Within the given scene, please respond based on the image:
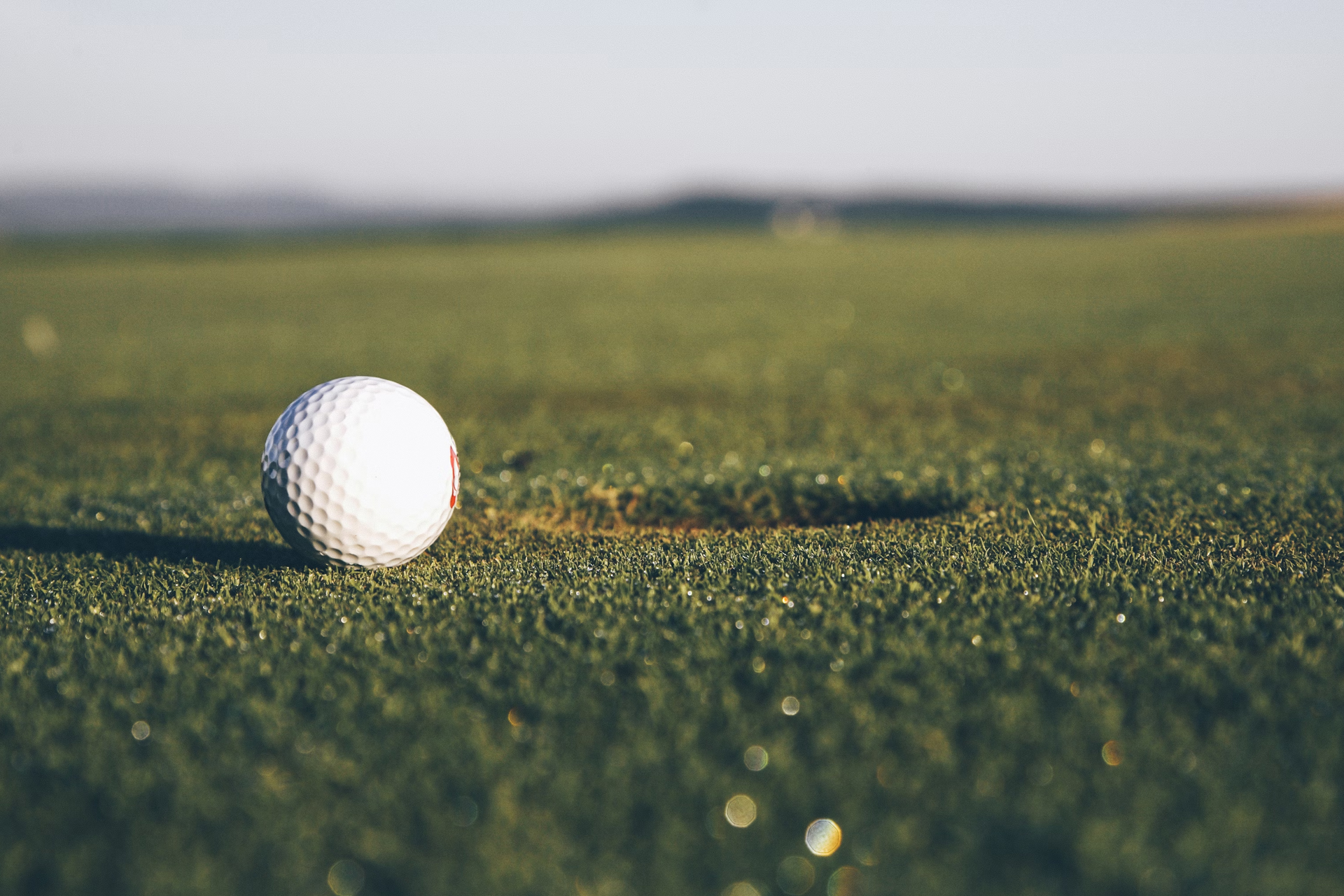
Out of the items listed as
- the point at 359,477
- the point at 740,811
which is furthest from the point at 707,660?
the point at 359,477

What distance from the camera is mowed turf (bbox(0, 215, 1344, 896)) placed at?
1831 mm

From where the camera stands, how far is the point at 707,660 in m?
2.60

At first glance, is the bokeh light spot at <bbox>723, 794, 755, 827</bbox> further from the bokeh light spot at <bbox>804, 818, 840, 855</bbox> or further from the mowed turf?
the bokeh light spot at <bbox>804, 818, 840, 855</bbox>

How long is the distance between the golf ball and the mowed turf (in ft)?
0.47

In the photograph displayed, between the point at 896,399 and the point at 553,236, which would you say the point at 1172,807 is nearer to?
the point at 896,399

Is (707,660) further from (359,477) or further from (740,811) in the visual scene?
(359,477)

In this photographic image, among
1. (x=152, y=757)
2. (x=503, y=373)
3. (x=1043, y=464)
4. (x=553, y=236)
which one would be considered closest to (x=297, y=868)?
(x=152, y=757)

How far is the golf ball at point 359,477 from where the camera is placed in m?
3.30

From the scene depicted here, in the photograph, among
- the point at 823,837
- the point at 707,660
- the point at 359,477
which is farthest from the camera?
the point at 359,477

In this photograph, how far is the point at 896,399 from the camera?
748cm

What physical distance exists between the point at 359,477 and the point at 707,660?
1528 millimetres

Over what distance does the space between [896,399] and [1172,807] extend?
573 centimetres

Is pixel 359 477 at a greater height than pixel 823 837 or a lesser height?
greater

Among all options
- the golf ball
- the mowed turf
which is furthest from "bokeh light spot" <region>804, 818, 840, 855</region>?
the golf ball
